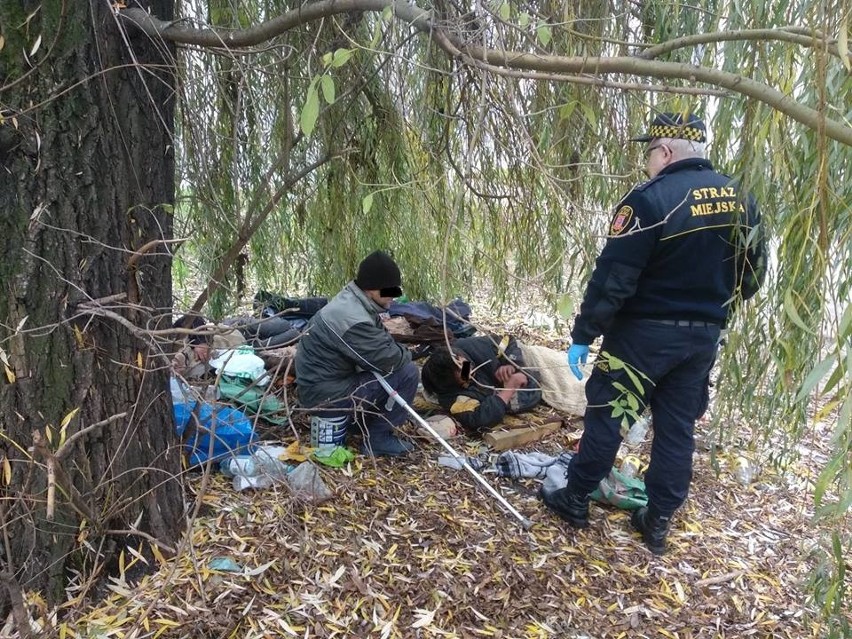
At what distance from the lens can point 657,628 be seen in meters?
2.25

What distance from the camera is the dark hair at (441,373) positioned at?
139 inches

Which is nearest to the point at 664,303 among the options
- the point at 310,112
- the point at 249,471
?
the point at 310,112

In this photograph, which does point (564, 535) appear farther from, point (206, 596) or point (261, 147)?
point (261, 147)

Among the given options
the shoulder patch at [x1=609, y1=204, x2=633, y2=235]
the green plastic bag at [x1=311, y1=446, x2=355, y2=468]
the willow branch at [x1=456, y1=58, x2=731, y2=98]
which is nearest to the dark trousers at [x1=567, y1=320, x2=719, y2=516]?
the shoulder patch at [x1=609, y1=204, x2=633, y2=235]

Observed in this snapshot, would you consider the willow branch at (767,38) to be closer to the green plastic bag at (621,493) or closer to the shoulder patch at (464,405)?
the green plastic bag at (621,493)

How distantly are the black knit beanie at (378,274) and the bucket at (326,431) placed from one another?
68 centimetres

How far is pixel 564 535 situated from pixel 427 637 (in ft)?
2.90

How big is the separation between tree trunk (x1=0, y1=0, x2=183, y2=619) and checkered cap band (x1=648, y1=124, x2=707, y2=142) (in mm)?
1772

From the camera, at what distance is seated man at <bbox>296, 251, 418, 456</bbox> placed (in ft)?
9.71

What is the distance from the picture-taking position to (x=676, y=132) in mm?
2232

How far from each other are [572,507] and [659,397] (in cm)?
64

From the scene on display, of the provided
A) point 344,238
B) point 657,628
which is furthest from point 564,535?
point 344,238

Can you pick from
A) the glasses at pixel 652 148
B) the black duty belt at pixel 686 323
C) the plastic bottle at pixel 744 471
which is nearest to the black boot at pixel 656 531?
the black duty belt at pixel 686 323

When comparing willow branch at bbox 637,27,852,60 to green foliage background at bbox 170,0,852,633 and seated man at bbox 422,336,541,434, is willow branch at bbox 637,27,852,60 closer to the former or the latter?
green foliage background at bbox 170,0,852,633
